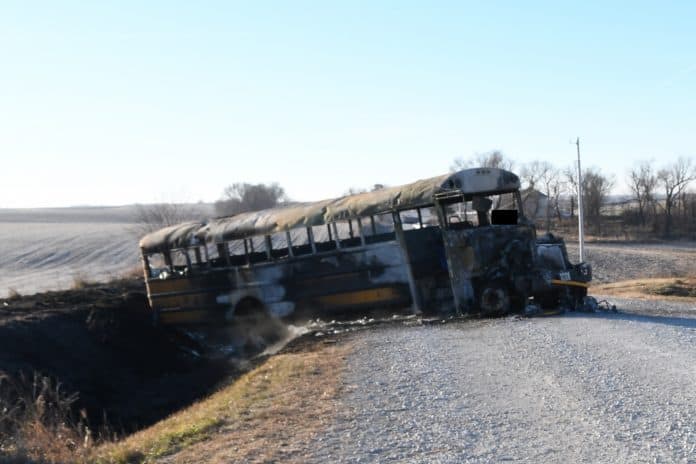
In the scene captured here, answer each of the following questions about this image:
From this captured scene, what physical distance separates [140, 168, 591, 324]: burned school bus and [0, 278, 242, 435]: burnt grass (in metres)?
1.57

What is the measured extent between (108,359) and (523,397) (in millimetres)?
12024

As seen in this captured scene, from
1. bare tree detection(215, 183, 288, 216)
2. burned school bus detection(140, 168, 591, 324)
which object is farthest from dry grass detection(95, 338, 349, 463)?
bare tree detection(215, 183, 288, 216)

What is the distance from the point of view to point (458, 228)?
16.3 meters

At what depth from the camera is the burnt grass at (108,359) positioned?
1479 cm

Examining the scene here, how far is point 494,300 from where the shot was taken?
16.0 m

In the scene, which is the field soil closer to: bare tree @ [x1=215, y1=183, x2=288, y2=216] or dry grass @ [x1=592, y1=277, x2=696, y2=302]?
dry grass @ [x1=592, y1=277, x2=696, y2=302]

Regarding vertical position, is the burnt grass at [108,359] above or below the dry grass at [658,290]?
above

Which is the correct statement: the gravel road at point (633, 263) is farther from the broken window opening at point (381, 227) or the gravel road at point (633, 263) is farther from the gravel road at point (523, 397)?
the gravel road at point (523, 397)

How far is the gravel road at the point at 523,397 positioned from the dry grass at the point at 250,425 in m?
0.31

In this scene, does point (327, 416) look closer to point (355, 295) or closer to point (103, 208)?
point (355, 295)

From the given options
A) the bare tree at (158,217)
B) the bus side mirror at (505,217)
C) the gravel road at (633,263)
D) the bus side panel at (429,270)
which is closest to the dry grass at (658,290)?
the gravel road at (633,263)

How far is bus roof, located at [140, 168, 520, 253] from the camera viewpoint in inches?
628

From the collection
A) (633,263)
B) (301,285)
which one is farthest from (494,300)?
(633,263)

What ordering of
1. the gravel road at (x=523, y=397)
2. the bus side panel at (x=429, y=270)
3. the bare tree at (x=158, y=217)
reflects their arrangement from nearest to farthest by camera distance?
1. the gravel road at (x=523, y=397)
2. the bus side panel at (x=429, y=270)
3. the bare tree at (x=158, y=217)
